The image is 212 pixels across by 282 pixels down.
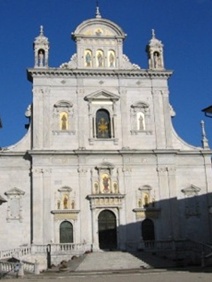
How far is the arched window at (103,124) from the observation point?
1437 inches

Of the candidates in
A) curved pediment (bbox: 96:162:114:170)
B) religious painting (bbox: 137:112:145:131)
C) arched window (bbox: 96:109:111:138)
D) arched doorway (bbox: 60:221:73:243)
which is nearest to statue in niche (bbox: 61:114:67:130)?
arched window (bbox: 96:109:111:138)

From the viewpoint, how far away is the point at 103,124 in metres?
36.8

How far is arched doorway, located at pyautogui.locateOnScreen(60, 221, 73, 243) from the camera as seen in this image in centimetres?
3397

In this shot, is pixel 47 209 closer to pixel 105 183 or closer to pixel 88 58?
pixel 105 183

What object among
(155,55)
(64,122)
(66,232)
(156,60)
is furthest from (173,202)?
(155,55)

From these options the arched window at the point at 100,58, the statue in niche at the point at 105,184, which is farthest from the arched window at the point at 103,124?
the arched window at the point at 100,58

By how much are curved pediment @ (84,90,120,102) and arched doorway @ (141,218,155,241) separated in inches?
363

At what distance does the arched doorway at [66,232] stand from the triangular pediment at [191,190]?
28.0 ft

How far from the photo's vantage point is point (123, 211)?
3491cm

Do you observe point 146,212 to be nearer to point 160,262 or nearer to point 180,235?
point 180,235

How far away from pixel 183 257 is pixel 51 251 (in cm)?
877

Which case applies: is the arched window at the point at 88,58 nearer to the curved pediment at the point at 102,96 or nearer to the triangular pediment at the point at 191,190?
the curved pediment at the point at 102,96

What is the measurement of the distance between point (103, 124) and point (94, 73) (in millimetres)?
3913

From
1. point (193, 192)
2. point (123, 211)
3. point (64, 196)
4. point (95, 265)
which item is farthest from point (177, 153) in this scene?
point (95, 265)
